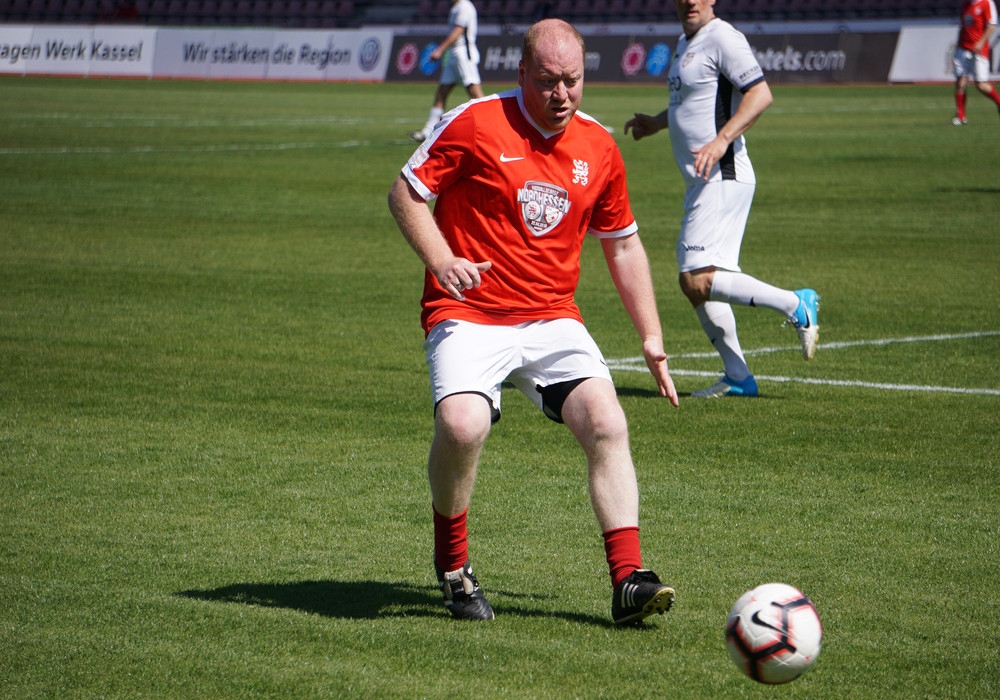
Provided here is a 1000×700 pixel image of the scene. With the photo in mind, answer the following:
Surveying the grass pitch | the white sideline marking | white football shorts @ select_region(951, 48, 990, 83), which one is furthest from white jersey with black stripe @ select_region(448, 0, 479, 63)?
white football shorts @ select_region(951, 48, 990, 83)

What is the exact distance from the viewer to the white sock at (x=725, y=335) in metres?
7.97

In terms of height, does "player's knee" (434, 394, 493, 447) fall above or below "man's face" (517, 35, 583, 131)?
below

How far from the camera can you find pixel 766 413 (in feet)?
24.7

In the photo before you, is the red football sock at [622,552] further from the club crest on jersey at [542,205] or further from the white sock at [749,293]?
the white sock at [749,293]

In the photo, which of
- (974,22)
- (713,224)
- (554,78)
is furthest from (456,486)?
(974,22)

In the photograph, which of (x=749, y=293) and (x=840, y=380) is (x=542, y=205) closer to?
(x=749, y=293)

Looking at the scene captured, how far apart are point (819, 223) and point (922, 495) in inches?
363

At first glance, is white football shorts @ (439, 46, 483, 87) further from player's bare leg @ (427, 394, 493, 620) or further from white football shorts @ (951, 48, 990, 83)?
player's bare leg @ (427, 394, 493, 620)

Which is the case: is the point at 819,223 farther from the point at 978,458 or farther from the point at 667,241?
the point at 978,458

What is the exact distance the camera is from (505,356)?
4.59 metres

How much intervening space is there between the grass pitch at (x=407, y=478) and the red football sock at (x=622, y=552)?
18 cm

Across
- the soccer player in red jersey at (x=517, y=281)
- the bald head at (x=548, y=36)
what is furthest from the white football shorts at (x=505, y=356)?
the bald head at (x=548, y=36)

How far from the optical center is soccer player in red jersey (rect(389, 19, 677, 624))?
14.7ft

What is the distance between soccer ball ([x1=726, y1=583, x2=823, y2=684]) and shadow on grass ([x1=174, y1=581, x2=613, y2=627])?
0.64 m
